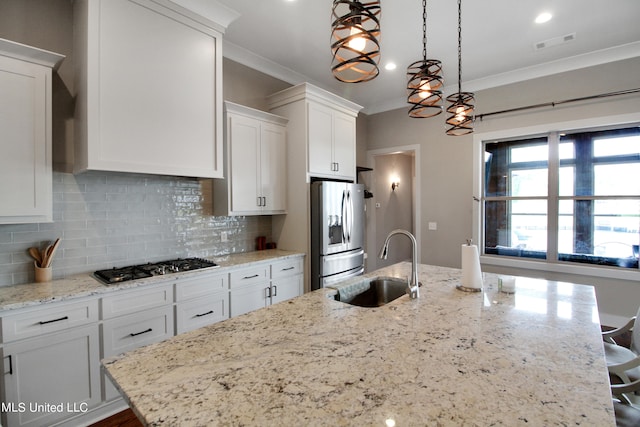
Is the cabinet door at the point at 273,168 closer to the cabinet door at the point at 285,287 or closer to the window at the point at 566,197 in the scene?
the cabinet door at the point at 285,287

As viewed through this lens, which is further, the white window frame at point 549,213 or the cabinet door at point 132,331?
the white window frame at point 549,213

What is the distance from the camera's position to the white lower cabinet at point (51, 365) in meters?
1.64

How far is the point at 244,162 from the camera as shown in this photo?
120 inches

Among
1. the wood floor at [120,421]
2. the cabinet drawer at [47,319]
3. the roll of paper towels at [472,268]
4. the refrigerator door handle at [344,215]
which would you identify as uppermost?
the refrigerator door handle at [344,215]

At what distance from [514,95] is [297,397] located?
4.47m

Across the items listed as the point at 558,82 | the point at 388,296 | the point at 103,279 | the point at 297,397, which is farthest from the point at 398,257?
the point at 297,397

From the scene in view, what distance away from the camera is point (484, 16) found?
8.89 feet

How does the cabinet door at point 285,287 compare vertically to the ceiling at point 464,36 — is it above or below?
below

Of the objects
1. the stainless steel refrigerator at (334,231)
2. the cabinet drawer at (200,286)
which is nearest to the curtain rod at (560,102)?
the stainless steel refrigerator at (334,231)

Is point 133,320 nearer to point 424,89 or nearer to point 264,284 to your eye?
point 264,284

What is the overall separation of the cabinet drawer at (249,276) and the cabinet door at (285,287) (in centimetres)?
15

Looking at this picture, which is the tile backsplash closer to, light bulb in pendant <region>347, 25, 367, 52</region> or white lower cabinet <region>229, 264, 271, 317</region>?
white lower cabinet <region>229, 264, 271, 317</region>

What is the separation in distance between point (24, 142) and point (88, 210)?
2.02ft

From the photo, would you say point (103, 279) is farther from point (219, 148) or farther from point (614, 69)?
point (614, 69)
